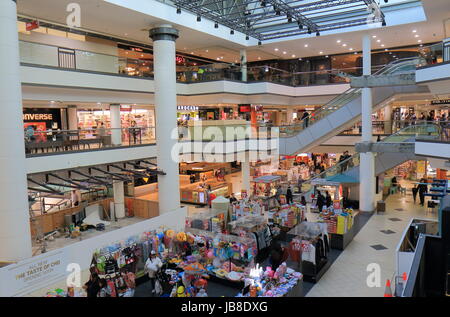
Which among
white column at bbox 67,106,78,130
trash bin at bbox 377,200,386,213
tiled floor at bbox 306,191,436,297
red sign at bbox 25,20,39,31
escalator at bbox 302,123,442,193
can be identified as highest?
red sign at bbox 25,20,39,31

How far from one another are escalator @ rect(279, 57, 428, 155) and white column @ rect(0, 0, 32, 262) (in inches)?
491

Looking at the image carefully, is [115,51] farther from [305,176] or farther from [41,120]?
[305,176]

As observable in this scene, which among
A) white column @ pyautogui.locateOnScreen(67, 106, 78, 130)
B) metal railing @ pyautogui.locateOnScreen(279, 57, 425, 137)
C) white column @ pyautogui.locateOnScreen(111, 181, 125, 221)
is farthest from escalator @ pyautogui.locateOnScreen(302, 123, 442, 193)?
white column @ pyautogui.locateOnScreen(67, 106, 78, 130)

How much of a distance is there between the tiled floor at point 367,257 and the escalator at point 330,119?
4811mm

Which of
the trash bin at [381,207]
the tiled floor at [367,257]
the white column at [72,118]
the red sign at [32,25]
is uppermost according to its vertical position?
the red sign at [32,25]

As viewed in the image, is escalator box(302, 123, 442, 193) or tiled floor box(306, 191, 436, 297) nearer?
tiled floor box(306, 191, 436, 297)

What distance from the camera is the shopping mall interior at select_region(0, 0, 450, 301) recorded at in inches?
356

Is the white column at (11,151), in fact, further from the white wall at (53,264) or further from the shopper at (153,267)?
the shopper at (153,267)

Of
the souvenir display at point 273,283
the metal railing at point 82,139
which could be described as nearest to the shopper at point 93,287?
the souvenir display at point 273,283

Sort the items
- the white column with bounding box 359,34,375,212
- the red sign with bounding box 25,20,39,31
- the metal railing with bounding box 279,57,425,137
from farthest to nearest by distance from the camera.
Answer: the white column with bounding box 359,34,375,212, the metal railing with bounding box 279,57,425,137, the red sign with bounding box 25,20,39,31

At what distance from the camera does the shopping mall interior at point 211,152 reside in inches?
356

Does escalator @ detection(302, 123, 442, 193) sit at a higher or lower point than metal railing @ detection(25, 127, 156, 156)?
lower

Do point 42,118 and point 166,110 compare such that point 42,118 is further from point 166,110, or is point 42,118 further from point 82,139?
point 166,110

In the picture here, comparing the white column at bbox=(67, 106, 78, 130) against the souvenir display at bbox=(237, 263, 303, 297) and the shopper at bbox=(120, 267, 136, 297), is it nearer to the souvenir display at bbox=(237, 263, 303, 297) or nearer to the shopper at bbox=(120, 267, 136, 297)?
the shopper at bbox=(120, 267, 136, 297)
